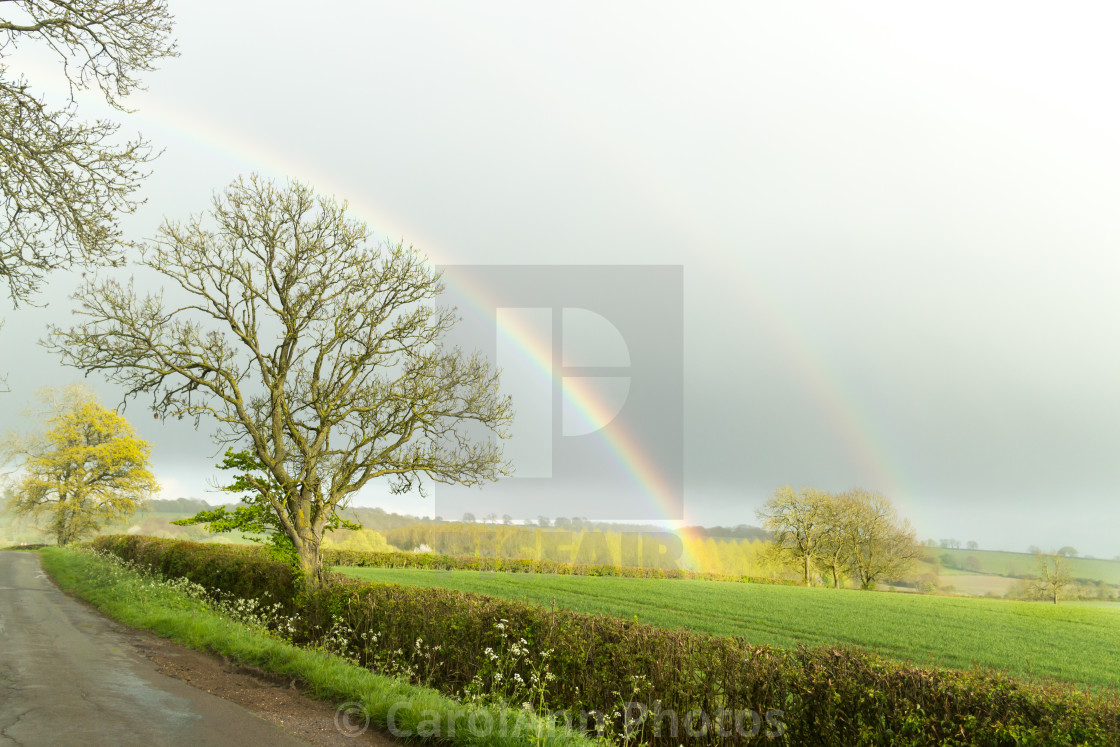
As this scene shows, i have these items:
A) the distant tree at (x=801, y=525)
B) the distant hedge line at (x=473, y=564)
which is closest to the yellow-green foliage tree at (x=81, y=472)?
the distant hedge line at (x=473, y=564)

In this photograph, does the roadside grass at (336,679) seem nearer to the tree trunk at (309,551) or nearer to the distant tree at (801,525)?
the tree trunk at (309,551)

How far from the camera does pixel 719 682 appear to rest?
6.89 metres

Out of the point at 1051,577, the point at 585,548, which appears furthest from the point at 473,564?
the point at 1051,577

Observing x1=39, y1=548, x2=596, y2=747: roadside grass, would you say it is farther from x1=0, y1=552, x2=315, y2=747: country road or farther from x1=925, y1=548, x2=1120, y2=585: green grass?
x1=925, y1=548, x2=1120, y2=585: green grass

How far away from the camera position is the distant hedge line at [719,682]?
530 centimetres

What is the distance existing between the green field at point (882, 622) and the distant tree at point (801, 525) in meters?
30.7

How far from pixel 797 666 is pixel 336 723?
17.2ft

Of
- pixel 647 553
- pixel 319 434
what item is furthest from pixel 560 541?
pixel 319 434

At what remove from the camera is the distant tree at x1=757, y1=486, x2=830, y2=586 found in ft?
251

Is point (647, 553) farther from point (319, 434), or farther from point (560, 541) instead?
point (319, 434)

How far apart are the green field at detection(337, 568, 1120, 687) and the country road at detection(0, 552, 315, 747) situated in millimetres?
9497

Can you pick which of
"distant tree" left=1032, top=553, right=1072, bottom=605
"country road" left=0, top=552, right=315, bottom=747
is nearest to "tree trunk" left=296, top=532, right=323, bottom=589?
"country road" left=0, top=552, right=315, bottom=747

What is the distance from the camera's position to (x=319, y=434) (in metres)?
18.8

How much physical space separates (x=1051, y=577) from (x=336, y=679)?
85147mm
